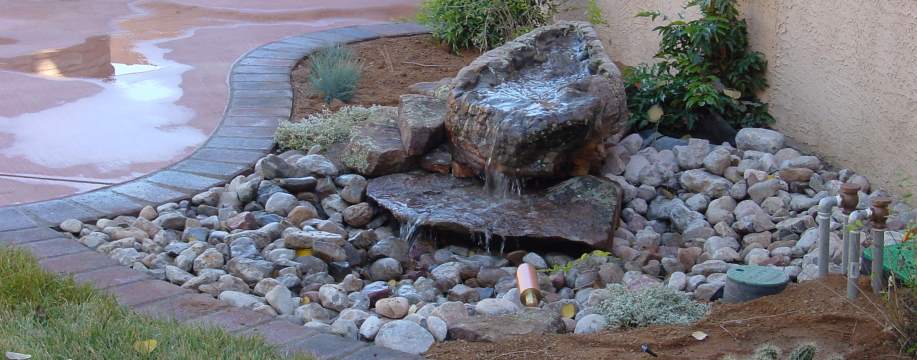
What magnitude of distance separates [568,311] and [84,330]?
6.25ft

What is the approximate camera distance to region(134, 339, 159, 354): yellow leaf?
3390 mm

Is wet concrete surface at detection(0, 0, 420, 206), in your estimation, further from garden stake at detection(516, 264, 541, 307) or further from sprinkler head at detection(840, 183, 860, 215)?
sprinkler head at detection(840, 183, 860, 215)

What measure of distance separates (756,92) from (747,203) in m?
1.45

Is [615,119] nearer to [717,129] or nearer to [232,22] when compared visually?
[717,129]

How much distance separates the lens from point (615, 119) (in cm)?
559

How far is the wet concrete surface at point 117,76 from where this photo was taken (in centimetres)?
611

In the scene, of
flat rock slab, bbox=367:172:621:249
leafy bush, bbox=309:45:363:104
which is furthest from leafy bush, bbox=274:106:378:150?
flat rock slab, bbox=367:172:621:249

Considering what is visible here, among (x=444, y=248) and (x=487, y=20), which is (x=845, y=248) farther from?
(x=487, y=20)

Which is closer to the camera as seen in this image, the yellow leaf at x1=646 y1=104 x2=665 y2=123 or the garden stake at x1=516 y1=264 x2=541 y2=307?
the garden stake at x1=516 y1=264 x2=541 y2=307

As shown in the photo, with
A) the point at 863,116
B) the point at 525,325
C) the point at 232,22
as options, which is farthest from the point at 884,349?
the point at 232,22

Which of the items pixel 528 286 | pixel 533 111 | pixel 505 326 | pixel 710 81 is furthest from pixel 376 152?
pixel 710 81

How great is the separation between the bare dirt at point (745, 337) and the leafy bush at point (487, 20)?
511cm

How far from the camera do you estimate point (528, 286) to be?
446cm

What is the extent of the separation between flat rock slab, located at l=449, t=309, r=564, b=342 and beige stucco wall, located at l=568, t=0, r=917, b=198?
2.44m
